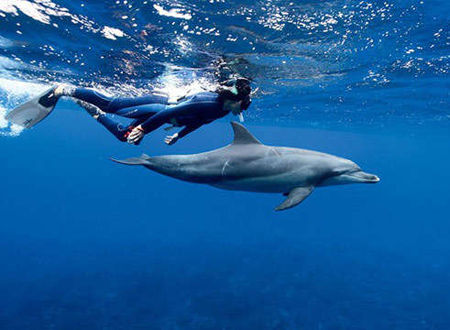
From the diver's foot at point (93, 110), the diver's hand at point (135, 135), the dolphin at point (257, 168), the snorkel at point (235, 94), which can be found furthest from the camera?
the diver's foot at point (93, 110)

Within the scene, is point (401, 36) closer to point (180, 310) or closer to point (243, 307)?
point (243, 307)

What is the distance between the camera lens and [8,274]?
19.3 m

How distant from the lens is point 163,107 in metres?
5.81

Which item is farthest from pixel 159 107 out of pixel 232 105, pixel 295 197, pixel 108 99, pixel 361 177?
pixel 361 177

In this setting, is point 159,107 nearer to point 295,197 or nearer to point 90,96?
point 90,96

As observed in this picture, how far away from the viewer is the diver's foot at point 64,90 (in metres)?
6.37

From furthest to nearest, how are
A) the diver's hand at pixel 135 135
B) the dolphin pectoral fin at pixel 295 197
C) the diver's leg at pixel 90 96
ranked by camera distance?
the diver's leg at pixel 90 96, the diver's hand at pixel 135 135, the dolphin pectoral fin at pixel 295 197

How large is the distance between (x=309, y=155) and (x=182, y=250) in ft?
71.2

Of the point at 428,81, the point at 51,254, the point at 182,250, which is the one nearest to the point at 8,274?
the point at 51,254

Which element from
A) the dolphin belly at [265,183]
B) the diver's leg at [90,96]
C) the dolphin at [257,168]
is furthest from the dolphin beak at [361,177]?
the diver's leg at [90,96]

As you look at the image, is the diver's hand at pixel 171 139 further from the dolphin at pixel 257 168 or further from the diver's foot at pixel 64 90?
the diver's foot at pixel 64 90

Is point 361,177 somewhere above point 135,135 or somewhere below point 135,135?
below

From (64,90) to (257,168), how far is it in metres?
4.28

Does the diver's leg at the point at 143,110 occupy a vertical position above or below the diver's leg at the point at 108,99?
below
